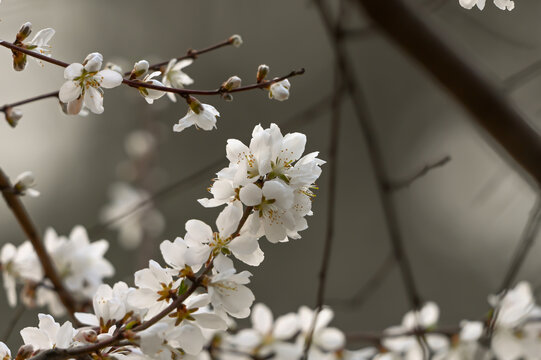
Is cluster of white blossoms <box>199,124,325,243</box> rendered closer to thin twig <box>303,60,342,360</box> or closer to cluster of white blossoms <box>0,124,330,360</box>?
cluster of white blossoms <box>0,124,330,360</box>

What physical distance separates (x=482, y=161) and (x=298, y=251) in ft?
3.50

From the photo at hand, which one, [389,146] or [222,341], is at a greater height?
[389,146]

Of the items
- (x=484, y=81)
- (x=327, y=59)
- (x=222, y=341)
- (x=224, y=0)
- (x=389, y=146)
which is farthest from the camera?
(x=389, y=146)

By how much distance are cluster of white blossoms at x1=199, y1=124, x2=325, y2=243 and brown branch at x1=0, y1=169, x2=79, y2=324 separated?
0.28 m

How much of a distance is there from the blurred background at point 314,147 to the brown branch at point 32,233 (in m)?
2.01

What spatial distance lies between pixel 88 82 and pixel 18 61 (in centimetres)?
6

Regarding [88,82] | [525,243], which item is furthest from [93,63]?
[525,243]

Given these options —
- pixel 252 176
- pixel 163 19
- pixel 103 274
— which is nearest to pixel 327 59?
pixel 163 19

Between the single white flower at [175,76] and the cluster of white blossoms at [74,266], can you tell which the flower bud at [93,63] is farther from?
the cluster of white blossoms at [74,266]

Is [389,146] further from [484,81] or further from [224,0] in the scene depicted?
[484,81]

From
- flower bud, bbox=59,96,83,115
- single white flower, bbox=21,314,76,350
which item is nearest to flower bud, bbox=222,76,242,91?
flower bud, bbox=59,96,83,115

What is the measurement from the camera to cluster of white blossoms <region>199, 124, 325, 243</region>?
51cm

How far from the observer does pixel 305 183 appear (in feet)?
1.73

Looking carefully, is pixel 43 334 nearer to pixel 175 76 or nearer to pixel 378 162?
pixel 175 76
